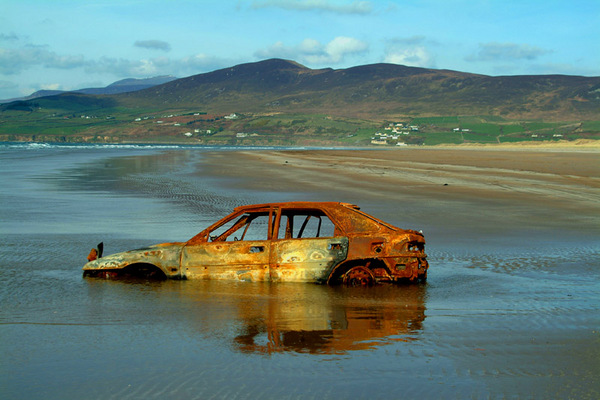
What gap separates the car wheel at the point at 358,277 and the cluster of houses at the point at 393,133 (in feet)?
378

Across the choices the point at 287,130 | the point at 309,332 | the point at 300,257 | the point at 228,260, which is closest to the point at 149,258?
the point at 228,260

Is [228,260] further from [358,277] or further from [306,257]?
[358,277]

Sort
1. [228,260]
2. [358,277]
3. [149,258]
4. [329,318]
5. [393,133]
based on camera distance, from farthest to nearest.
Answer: [393,133] → [149,258] → [228,260] → [358,277] → [329,318]

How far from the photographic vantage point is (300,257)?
9.54 m

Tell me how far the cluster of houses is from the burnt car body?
4527 inches

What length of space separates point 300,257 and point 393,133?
134 metres

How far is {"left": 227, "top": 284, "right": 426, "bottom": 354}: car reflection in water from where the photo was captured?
649 cm

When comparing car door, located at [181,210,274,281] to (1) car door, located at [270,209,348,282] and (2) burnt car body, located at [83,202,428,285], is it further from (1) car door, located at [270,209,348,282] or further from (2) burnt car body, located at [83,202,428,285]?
(1) car door, located at [270,209,348,282]

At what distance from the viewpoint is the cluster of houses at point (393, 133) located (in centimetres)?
12991

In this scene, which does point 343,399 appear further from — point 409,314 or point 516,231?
point 516,231

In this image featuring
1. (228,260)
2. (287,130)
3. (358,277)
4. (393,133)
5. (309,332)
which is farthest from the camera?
(287,130)

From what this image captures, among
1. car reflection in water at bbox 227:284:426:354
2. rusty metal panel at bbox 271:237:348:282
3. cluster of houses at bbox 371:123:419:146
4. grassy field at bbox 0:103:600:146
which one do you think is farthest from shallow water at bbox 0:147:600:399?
cluster of houses at bbox 371:123:419:146

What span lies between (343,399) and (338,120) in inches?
6682

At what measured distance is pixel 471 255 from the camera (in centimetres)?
1212
